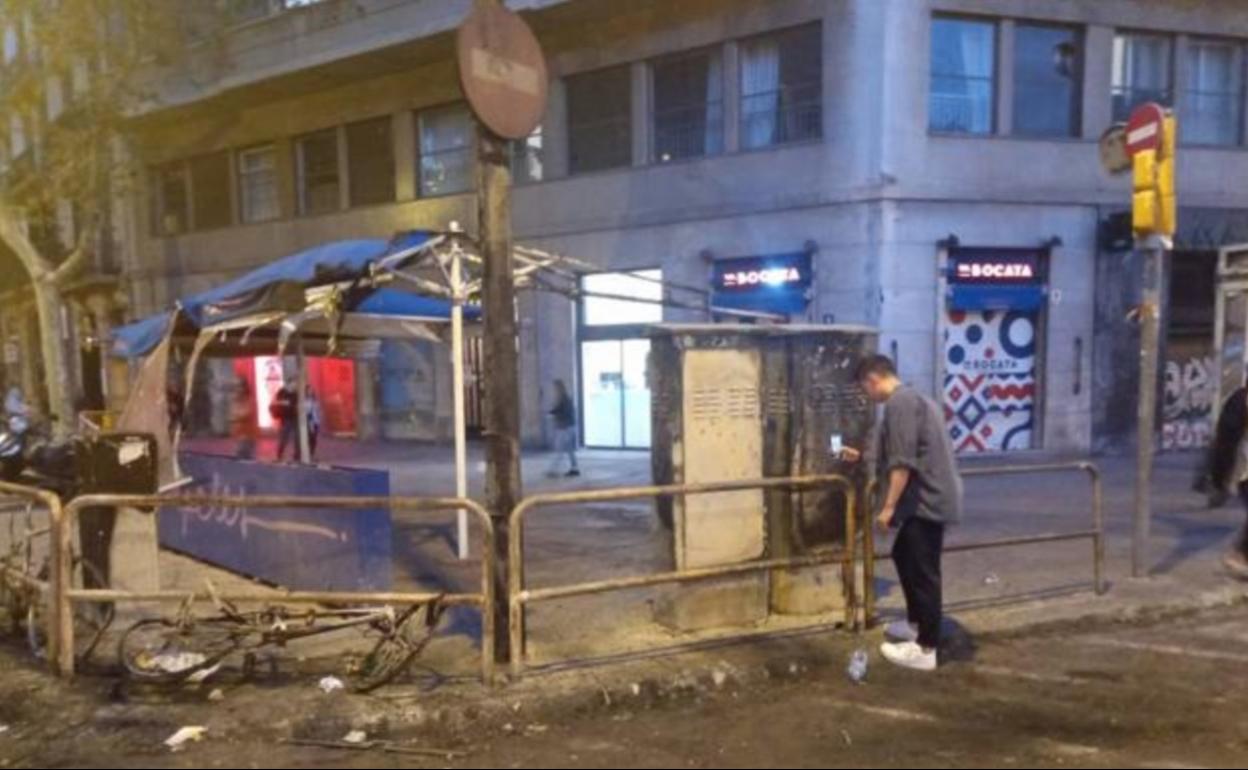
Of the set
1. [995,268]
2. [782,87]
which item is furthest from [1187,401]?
[782,87]

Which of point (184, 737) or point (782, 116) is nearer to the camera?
point (184, 737)

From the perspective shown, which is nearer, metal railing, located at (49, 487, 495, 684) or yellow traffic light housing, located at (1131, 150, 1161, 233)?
metal railing, located at (49, 487, 495, 684)

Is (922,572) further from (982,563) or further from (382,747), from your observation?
(382,747)

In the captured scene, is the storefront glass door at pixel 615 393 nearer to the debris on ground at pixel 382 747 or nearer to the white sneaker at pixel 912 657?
the white sneaker at pixel 912 657

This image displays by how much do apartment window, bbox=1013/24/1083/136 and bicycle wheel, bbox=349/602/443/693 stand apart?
43.1 feet

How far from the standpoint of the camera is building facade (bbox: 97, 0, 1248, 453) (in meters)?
14.4

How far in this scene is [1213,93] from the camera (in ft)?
53.0

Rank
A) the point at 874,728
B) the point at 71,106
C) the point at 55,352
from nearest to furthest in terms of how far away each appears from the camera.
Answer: the point at 874,728, the point at 71,106, the point at 55,352

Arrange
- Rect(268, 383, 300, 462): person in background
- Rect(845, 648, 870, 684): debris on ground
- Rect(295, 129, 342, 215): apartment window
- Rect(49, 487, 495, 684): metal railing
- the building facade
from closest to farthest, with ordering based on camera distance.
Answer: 1. Rect(49, 487, 495, 684): metal railing
2. Rect(845, 648, 870, 684): debris on ground
3. the building facade
4. Rect(268, 383, 300, 462): person in background
5. Rect(295, 129, 342, 215): apartment window

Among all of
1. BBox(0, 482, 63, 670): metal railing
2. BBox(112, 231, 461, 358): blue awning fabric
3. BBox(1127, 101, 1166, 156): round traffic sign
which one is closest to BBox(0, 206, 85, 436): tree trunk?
BBox(112, 231, 461, 358): blue awning fabric

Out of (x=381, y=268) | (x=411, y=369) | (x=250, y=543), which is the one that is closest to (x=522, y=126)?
(x=381, y=268)

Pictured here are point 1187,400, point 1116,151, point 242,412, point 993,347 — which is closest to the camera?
point 1116,151

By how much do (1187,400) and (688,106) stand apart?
963 centimetres

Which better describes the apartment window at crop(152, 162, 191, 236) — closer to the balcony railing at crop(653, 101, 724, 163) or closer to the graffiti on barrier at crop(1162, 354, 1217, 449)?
the balcony railing at crop(653, 101, 724, 163)
